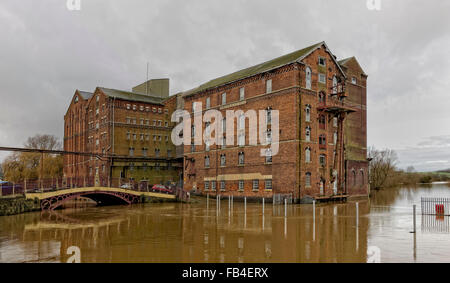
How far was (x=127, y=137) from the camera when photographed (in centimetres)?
5919

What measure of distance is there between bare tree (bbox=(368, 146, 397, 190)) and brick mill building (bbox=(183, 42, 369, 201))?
35.7 metres

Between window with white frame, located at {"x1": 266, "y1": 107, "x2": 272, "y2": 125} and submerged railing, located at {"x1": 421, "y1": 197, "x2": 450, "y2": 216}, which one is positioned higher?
window with white frame, located at {"x1": 266, "y1": 107, "x2": 272, "y2": 125}

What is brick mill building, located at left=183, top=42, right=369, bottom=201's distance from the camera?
38812 mm

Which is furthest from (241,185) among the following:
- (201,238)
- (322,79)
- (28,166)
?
(28,166)

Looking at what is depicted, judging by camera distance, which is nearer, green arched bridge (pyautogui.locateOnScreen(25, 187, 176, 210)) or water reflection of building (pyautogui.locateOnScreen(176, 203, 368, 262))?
water reflection of building (pyautogui.locateOnScreen(176, 203, 368, 262))

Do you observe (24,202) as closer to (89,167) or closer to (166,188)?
(166,188)

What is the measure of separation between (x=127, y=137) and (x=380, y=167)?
55.8 metres

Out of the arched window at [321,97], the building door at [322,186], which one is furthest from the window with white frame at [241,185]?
the arched window at [321,97]

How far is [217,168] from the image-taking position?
47.1m

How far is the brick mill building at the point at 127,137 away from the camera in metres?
57.7

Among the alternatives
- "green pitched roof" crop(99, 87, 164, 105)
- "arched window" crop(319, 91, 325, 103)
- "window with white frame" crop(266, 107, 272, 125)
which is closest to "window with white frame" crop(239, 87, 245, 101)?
"window with white frame" crop(266, 107, 272, 125)

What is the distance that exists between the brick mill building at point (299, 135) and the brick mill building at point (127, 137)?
13.4 meters

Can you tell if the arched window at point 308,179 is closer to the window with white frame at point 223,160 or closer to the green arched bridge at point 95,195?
the window with white frame at point 223,160

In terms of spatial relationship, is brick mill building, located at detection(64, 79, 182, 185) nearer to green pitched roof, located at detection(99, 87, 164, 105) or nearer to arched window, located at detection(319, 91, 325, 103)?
green pitched roof, located at detection(99, 87, 164, 105)
